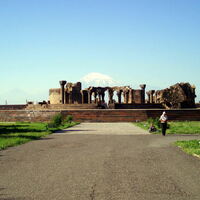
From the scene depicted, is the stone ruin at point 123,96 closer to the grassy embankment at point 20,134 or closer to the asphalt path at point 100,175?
the grassy embankment at point 20,134

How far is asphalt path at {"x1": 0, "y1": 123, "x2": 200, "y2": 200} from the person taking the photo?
17.2 ft

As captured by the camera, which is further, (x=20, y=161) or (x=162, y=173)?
(x=20, y=161)

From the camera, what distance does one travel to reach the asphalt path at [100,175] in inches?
207

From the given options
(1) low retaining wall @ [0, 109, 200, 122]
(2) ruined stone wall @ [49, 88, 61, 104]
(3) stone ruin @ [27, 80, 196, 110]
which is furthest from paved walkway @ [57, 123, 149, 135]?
(2) ruined stone wall @ [49, 88, 61, 104]

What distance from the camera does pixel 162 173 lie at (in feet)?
22.8

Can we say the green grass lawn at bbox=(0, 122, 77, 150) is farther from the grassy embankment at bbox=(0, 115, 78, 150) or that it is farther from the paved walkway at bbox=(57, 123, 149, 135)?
the paved walkway at bbox=(57, 123, 149, 135)

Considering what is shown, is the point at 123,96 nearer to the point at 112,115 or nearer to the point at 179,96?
the point at 179,96

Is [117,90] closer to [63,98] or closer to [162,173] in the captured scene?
[63,98]

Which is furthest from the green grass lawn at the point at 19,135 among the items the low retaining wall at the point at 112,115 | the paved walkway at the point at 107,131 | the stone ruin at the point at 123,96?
the stone ruin at the point at 123,96

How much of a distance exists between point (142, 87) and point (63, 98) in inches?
525

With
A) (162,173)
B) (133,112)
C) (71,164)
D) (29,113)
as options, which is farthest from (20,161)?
(29,113)

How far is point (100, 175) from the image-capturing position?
6754 millimetres

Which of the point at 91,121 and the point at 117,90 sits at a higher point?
the point at 117,90

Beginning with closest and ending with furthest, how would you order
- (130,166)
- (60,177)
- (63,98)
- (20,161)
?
1. (60,177)
2. (130,166)
3. (20,161)
4. (63,98)
